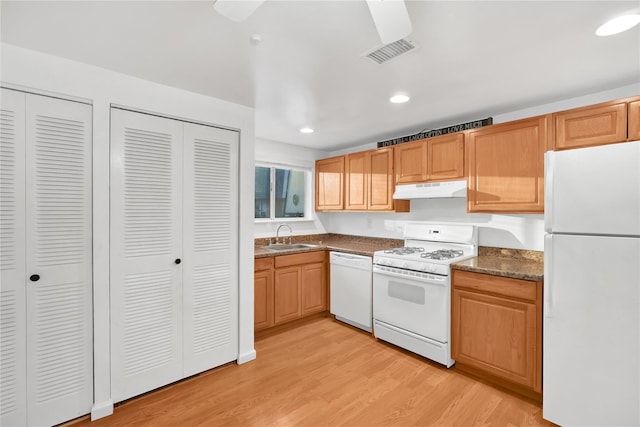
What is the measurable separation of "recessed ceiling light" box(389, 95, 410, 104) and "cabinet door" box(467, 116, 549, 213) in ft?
2.57

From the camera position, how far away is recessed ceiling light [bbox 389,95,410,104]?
2481mm

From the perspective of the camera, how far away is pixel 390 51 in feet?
5.75

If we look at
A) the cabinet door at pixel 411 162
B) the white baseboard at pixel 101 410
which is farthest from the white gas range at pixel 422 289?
the white baseboard at pixel 101 410

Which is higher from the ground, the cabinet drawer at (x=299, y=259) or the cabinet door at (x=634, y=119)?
the cabinet door at (x=634, y=119)

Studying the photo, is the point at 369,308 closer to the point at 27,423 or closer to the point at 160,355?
the point at 160,355

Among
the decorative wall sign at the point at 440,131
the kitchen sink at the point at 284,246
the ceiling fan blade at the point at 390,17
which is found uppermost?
the decorative wall sign at the point at 440,131

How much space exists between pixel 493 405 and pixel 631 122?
2.15 metres

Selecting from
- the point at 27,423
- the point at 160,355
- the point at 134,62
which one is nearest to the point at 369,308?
the point at 160,355

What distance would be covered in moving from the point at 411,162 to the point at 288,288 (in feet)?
6.48

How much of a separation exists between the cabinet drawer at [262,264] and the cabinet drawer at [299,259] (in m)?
0.09

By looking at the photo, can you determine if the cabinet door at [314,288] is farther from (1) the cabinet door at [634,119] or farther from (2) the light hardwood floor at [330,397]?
(1) the cabinet door at [634,119]

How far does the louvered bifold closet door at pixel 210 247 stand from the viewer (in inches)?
94.8

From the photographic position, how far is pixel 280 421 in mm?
1961

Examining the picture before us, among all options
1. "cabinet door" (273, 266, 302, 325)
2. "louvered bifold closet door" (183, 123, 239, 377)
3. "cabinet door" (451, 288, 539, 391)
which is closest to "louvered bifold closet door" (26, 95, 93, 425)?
"louvered bifold closet door" (183, 123, 239, 377)
